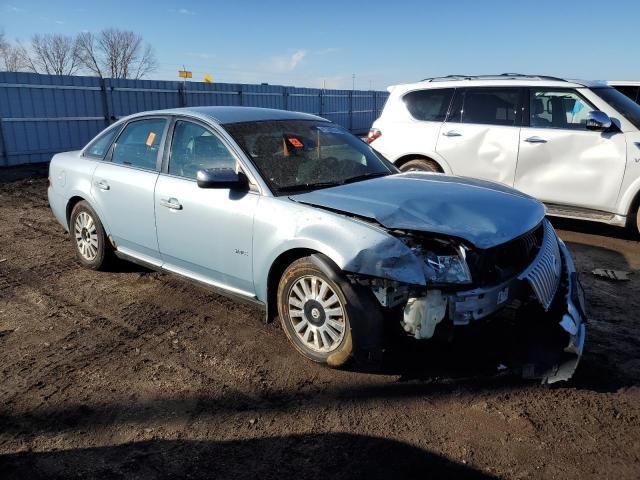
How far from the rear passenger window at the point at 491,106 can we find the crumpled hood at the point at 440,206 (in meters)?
3.19

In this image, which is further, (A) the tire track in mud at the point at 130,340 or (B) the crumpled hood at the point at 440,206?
(A) the tire track in mud at the point at 130,340

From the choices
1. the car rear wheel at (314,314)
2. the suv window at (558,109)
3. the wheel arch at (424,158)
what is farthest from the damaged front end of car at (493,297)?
the wheel arch at (424,158)

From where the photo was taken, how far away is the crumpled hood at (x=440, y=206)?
3.06 m

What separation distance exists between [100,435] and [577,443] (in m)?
2.48

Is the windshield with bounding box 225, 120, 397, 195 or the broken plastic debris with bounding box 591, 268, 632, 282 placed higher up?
the windshield with bounding box 225, 120, 397, 195

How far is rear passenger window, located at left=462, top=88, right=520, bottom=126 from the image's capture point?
6746 millimetres

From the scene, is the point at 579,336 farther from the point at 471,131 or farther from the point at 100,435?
the point at 471,131

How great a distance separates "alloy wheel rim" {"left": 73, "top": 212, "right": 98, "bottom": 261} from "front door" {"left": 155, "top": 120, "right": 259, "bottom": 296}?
4.00 feet

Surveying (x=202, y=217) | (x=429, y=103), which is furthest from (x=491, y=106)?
(x=202, y=217)

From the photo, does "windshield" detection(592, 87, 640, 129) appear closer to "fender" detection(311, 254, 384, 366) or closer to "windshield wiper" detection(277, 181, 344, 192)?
"windshield wiper" detection(277, 181, 344, 192)

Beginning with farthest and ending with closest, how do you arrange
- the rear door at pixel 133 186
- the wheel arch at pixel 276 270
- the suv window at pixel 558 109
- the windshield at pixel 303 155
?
the suv window at pixel 558 109, the rear door at pixel 133 186, the windshield at pixel 303 155, the wheel arch at pixel 276 270

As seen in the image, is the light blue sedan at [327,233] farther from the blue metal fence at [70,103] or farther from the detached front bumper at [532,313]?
the blue metal fence at [70,103]

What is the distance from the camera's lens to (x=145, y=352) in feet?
11.9

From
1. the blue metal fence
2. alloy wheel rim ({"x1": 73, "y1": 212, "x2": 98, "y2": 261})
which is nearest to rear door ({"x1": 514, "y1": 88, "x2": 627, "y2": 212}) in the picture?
alloy wheel rim ({"x1": 73, "y1": 212, "x2": 98, "y2": 261})
